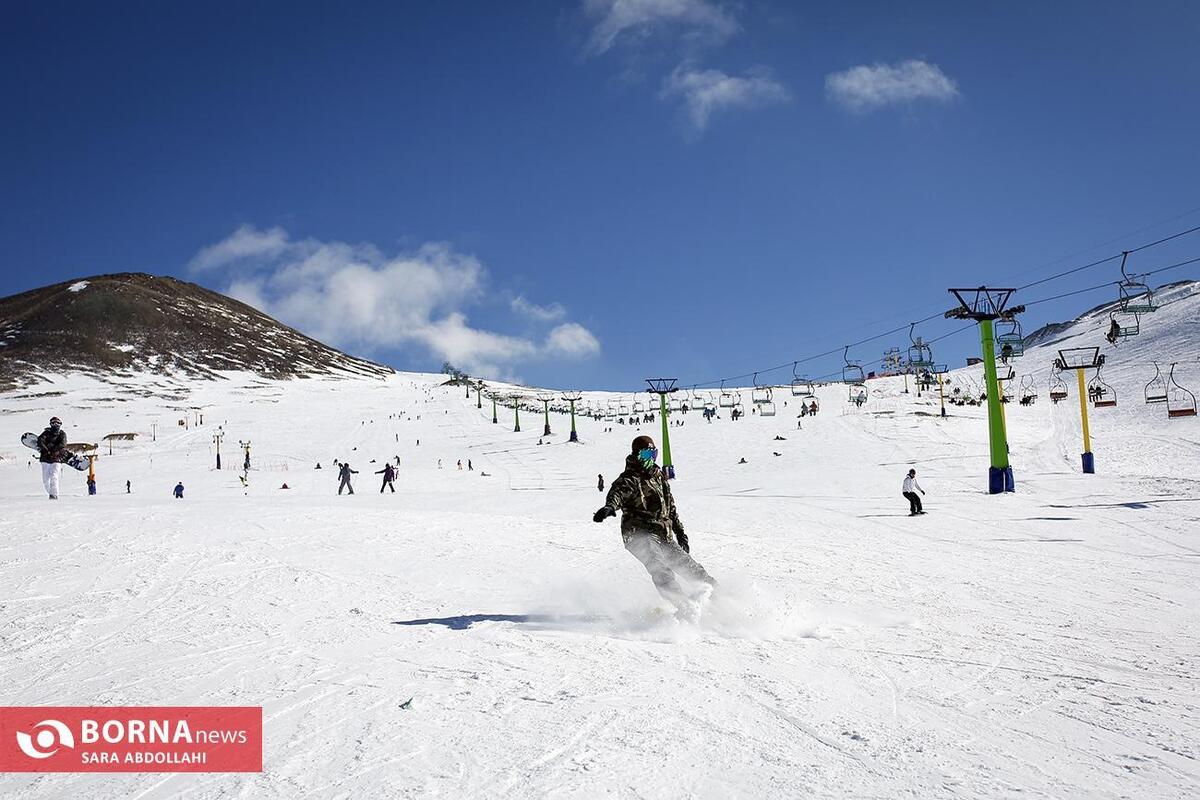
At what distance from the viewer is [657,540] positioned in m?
6.18

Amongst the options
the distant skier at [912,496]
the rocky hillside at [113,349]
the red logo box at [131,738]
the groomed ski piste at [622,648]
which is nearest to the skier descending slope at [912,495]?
the distant skier at [912,496]

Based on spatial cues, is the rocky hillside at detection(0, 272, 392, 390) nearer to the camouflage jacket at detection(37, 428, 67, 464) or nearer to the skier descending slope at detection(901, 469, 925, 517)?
the camouflage jacket at detection(37, 428, 67, 464)

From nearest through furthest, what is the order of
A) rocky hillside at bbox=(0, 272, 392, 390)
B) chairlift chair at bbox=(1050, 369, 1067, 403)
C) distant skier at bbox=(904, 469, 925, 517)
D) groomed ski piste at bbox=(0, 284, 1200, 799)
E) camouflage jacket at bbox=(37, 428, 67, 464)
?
groomed ski piste at bbox=(0, 284, 1200, 799) < camouflage jacket at bbox=(37, 428, 67, 464) < distant skier at bbox=(904, 469, 925, 517) < chairlift chair at bbox=(1050, 369, 1067, 403) < rocky hillside at bbox=(0, 272, 392, 390)

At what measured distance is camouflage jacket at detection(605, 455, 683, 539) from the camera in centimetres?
620

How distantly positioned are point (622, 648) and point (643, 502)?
1320mm

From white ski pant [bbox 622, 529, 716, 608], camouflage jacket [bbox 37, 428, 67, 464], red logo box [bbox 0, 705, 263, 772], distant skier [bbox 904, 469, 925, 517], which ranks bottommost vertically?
distant skier [bbox 904, 469, 925, 517]

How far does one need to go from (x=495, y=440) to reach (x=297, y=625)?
5943cm

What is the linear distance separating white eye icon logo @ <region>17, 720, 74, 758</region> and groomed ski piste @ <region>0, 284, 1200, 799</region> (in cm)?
33

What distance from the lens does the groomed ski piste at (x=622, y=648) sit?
3.30m

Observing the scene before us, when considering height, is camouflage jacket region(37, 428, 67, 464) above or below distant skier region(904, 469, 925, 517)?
above

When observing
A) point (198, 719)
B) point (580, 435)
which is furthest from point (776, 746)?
point (580, 435)

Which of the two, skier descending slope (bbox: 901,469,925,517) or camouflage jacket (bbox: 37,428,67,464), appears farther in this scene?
skier descending slope (bbox: 901,469,925,517)

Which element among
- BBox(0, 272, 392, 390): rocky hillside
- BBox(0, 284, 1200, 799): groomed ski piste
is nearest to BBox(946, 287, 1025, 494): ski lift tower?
BBox(0, 284, 1200, 799): groomed ski piste

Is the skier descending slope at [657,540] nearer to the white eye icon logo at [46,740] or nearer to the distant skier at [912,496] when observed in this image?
the white eye icon logo at [46,740]
